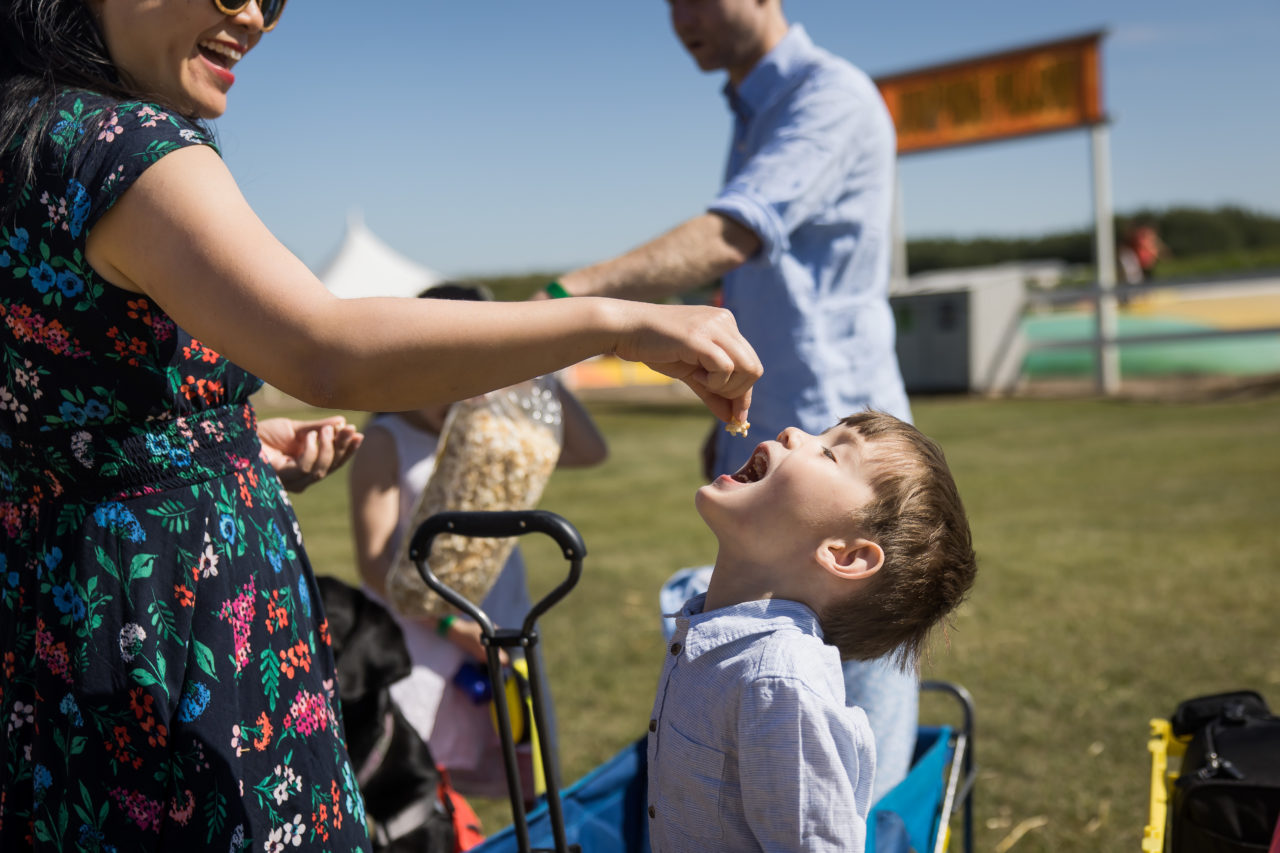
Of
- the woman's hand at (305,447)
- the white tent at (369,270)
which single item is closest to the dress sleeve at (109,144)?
the woman's hand at (305,447)

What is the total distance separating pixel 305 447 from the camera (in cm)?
184

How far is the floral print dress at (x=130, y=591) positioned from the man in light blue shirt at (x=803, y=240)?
1.03m

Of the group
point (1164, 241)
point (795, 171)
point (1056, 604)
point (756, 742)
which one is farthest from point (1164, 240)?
point (756, 742)

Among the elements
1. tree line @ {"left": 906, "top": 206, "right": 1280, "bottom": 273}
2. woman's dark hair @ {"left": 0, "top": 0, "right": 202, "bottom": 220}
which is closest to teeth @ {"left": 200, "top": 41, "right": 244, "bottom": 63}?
woman's dark hair @ {"left": 0, "top": 0, "right": 202, "bottom": 220}

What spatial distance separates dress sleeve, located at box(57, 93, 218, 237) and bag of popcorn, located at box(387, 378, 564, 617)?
127 cm

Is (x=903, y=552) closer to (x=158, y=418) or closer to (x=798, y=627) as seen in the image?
(x=798, y=627)

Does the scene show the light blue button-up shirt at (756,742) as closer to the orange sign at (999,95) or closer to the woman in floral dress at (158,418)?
the woman in floral dress at (158,418)

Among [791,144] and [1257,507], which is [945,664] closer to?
[791,144]

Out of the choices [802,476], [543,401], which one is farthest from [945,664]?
[802,476]

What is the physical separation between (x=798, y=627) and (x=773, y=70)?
1.46 m

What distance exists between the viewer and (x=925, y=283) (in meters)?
19.2

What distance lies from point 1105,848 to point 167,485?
2.83 metres

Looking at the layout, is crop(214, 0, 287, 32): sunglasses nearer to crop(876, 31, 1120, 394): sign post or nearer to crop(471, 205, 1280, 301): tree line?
crop(876, 31, 1120, 394): sign post

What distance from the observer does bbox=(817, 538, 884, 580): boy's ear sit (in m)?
1.69
